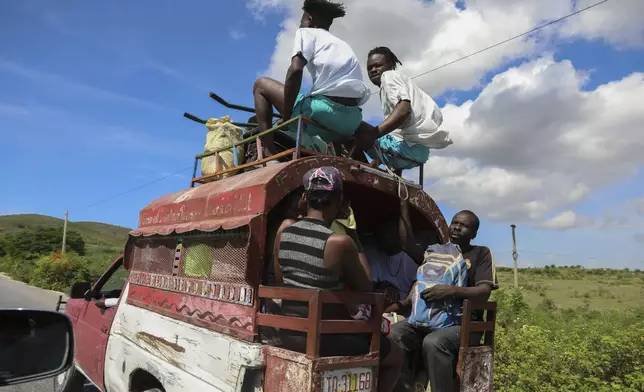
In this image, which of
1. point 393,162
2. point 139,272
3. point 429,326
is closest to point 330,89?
point 393,162

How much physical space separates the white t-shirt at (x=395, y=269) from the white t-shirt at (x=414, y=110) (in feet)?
3.31

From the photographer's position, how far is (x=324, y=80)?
370 cm

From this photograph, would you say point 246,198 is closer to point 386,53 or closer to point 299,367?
point 299,367

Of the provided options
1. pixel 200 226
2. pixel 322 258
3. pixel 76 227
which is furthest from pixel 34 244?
pixel 76 227

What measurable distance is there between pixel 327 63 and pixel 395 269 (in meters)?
1.84

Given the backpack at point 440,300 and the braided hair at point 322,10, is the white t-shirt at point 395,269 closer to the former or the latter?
the backpack at point 440,300

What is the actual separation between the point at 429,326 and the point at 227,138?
2.37 metres

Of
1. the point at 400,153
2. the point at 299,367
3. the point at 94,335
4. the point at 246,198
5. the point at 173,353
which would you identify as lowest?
the point at 94,335

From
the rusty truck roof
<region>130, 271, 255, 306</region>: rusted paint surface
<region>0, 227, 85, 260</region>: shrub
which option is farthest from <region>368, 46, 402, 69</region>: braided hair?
<region>0, 227, 85, 260</region>: shrub

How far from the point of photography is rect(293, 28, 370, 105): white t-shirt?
3.64 m

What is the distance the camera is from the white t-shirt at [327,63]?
143 inches

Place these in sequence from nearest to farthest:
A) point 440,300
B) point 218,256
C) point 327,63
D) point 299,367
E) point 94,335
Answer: point 299,367 → point 218,256 → point 440,300 → point 327,63 → point 94,335

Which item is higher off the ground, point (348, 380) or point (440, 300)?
point (440, 300)

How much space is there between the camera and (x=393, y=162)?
169 inches
